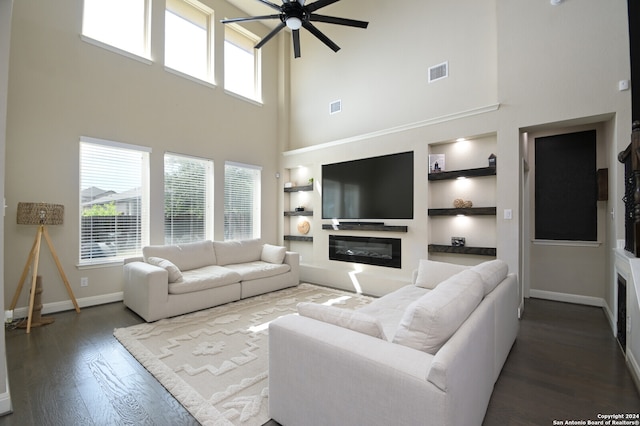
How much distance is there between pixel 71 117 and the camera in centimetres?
404

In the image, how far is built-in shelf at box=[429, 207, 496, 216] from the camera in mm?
4070

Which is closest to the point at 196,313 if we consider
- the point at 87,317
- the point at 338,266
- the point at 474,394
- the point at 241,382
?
the point at 87,317

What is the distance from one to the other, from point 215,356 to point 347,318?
1641 millimetres

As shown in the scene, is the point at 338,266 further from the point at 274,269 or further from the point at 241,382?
the point at 241,382

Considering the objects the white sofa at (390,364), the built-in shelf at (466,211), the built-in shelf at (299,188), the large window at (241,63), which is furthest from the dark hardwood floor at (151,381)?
the large window at (241,63)

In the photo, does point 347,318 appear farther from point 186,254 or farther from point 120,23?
point 120,23

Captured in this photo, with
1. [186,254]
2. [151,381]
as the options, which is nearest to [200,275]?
[186,254]

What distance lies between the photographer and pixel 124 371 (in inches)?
95.1

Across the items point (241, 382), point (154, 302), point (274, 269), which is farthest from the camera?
point (274, 269)

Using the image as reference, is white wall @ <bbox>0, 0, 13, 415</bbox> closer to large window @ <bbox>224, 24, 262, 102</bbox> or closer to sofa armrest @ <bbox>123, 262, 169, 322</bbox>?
sofa armrest @ <bbox>123, 262, 169, 322</bbox>

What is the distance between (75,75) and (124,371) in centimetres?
400

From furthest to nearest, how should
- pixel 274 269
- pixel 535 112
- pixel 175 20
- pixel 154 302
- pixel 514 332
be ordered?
pixel 175 20
pixel 274 269
pixel 535 112
pixel 154 302
pixel 514 332

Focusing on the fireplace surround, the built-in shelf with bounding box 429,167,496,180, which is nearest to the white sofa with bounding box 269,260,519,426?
the built-in shelf with bounding box 429,167,496,180

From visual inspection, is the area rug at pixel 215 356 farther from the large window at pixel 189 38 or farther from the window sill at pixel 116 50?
the large window at pixel 189 38
